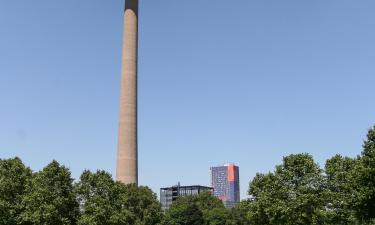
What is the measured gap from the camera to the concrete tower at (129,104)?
8875 centimetres

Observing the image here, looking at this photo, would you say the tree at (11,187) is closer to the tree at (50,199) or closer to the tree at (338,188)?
the tree at (50,199)

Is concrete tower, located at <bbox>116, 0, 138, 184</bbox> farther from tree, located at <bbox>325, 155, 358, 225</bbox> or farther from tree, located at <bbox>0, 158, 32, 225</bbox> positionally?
tree, located at <bbox>325, 155, 358, 225</bbox>

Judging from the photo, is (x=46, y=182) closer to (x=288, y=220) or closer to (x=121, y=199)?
(x=121, y=199)

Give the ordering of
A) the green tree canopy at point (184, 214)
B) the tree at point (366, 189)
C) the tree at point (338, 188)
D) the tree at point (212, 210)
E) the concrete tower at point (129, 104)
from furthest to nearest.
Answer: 1. the green tree canopy at point (184, 214)
2. the tree at point (212, 210)
3. the concrete tower at point (129, 104)
4. the tree at point (338, 188)
5. the tree at point (366, 189)

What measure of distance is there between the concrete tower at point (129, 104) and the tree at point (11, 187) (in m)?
25.1

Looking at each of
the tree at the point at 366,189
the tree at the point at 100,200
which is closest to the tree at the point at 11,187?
the tree at the point at 100,200

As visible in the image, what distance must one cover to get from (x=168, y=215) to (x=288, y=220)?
7806 centimetres

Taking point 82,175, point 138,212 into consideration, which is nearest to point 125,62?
point 138,212

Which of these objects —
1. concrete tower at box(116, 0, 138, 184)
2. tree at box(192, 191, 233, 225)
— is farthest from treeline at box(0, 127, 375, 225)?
tree at box(192, 191, 233, 225)

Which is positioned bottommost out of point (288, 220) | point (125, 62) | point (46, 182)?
point (288, 220)

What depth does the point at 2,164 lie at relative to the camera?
210ft

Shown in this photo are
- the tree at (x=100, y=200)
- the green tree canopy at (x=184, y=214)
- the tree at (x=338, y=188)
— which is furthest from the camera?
the green tree canopy at (x=184, y=214)

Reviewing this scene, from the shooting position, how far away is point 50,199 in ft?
193

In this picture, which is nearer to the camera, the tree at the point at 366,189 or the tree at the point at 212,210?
the tree at the point at 366,189
